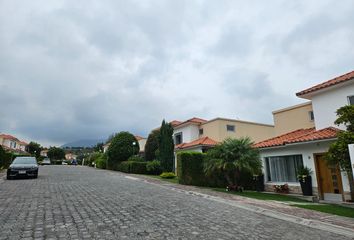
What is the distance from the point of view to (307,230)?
6766 millimetres

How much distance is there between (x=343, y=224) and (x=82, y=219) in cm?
793

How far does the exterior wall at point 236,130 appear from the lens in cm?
2884

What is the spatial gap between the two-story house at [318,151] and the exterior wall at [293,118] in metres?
5.83

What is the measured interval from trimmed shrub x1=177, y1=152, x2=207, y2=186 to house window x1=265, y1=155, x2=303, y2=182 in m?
4.79

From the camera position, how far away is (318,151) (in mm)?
14219

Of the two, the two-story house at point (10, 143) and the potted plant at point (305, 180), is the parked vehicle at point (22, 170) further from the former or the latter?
the two-story house at point (10, 143)

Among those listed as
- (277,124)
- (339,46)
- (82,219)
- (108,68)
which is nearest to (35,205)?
(82,219)

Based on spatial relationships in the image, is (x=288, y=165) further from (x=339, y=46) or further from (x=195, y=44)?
(x=195, y=44)

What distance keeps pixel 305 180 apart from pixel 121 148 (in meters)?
24.1

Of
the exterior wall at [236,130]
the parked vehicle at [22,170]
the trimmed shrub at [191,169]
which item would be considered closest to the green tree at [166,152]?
the exterior wall at [236,130]

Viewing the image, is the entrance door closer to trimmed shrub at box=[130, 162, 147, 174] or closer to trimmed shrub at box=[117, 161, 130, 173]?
trimmed shrub at box=[130, 162, 147, 174]

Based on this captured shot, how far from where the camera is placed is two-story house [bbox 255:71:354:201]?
Result: 533 inches

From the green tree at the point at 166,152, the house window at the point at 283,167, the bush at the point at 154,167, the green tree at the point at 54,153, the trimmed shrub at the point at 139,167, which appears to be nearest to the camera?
the house window at the point at 283,167

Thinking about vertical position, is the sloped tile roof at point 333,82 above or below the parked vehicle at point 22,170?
above
